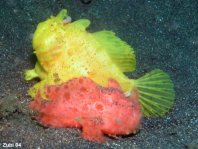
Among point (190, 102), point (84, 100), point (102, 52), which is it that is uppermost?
point (102, 52)

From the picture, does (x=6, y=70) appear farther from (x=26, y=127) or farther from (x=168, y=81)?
(x=168, y=81)

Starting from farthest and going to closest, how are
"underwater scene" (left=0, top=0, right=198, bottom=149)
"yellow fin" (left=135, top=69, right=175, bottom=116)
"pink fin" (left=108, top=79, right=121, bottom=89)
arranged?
1. "yellow fin" (left=135, top=69, right=175, bottom=116)
2. "pink fin" (left=108, top=79, right=121, bottom=89)
3. "underwater scene" (left=0, top=0, right=198, bottom=149)

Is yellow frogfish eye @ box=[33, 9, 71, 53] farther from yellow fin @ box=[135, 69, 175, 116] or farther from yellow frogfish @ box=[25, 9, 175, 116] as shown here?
yellow fin @ box=[135, 69, 175, 116]

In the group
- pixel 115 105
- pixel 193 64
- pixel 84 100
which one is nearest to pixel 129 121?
pixel 115 105

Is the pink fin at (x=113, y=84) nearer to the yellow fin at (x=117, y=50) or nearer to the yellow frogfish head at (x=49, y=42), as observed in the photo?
the yellow fin at (x=117, y=50)

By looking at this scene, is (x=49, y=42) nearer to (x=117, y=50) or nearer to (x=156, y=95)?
(x=117, y=50)

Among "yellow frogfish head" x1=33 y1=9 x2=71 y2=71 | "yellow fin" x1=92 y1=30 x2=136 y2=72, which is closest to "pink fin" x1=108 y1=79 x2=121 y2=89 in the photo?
"yellow fin" x1=92 y1=30 x2=136 y2=72

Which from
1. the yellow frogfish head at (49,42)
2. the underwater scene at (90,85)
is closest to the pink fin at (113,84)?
the underwater scene at (90,85)
